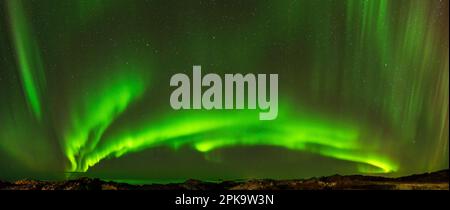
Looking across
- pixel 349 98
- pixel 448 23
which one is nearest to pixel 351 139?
pixel 349 98

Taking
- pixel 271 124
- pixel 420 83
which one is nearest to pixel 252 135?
pixel 271 124

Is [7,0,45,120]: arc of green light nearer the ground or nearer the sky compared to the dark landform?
nearer the sky

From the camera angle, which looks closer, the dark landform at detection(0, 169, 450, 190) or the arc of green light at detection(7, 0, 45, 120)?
the dark landform at detection(0, 169, 450, 190)

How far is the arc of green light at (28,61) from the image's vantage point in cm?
683

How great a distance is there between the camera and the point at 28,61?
22.5 ft

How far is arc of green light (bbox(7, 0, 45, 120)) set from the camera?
Result: 683 cm

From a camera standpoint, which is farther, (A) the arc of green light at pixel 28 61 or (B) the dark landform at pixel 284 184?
(A) the arc of green light at pixel 28 61

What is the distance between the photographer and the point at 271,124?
6816mm

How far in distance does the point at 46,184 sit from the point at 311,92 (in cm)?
303

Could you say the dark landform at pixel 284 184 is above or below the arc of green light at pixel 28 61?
below
